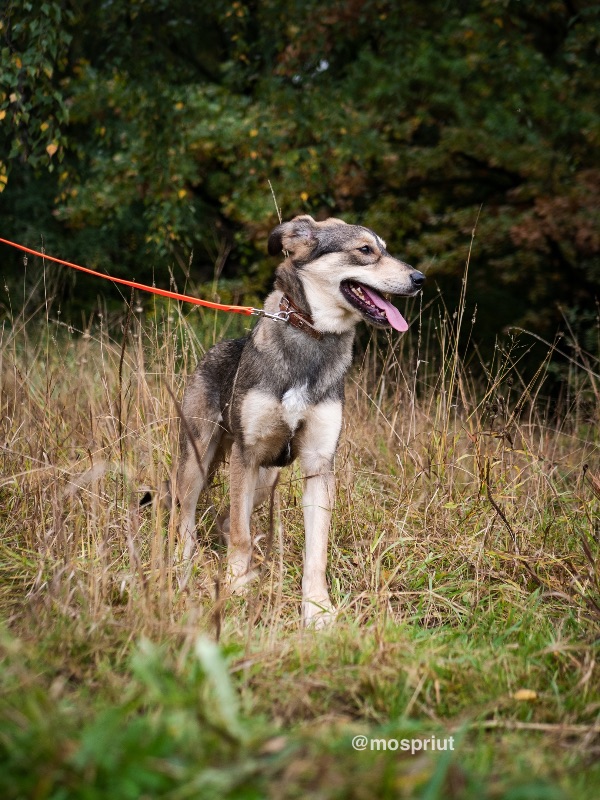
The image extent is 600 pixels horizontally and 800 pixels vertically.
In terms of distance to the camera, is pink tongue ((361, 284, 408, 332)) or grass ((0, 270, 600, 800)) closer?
grass ((0, 270, 600, 800))

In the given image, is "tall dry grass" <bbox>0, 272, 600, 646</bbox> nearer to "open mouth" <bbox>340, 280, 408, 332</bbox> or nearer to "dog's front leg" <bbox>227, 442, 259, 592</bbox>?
"dog's front leg" <bbox>227, 442, 259, 592</bbox>

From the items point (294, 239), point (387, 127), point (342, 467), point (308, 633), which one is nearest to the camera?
point (308, 633)

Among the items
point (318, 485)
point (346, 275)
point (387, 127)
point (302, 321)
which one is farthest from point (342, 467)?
point (387, 127)

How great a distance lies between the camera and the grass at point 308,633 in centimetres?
195

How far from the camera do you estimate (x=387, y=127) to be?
11.8m

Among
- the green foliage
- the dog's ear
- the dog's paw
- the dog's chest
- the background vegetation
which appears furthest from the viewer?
the green foliage

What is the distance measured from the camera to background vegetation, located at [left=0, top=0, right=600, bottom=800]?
2160mm

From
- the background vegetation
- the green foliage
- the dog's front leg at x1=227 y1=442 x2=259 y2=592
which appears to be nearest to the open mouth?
the background vegetation

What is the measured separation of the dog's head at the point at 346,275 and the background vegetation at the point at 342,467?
2.58ft

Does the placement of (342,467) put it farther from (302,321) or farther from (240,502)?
(302,321)

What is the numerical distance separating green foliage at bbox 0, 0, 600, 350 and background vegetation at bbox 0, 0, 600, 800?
0.16 feet

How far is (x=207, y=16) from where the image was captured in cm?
1018

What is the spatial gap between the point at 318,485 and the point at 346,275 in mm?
1108

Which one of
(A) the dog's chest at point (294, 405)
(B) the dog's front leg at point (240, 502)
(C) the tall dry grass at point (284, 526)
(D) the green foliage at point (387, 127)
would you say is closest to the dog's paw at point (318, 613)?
(C) the tall dry grass at point (284, 526)
